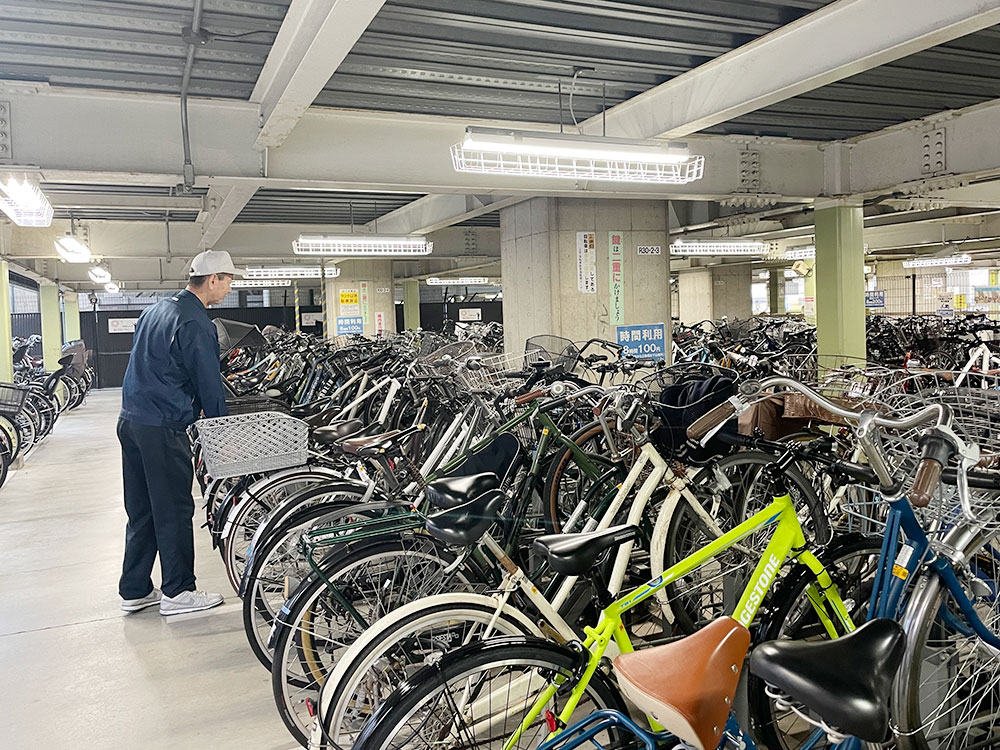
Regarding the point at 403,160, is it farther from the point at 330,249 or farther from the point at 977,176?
the point at 977,176

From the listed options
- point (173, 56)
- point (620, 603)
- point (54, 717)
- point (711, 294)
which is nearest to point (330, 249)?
point (173, 56)

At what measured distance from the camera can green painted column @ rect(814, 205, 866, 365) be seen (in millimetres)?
6527

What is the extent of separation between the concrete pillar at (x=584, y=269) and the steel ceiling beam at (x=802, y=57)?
1914mm

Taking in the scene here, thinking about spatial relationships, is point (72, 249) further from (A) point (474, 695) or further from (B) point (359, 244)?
(A) point (474, 695)

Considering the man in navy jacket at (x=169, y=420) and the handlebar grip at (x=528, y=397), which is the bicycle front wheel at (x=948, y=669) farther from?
the man in navy jacket at (x=169, y=420)

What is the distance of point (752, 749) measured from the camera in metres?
1.47

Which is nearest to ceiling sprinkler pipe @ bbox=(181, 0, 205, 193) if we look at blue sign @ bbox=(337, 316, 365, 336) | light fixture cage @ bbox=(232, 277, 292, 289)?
blue sign @ bbox=(337, 316, 365, 336)

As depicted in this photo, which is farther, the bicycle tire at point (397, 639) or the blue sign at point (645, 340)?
the blue sign at point (645, 340)

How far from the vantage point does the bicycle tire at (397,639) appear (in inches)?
72.3

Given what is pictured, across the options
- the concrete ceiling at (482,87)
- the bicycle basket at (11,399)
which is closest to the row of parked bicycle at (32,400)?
the bicycle basket at (11,399)

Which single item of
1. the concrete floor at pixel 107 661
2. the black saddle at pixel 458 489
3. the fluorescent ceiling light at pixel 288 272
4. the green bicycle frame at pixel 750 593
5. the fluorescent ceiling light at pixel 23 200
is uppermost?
the fluorescent ceiling light at pixel 288 272

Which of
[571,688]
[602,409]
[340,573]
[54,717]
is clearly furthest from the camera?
[602,409]

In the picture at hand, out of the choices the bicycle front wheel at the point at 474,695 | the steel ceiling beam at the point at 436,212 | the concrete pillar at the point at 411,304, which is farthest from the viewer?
the concrete pillar at the point at 411,304

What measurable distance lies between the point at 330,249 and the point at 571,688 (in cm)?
664
